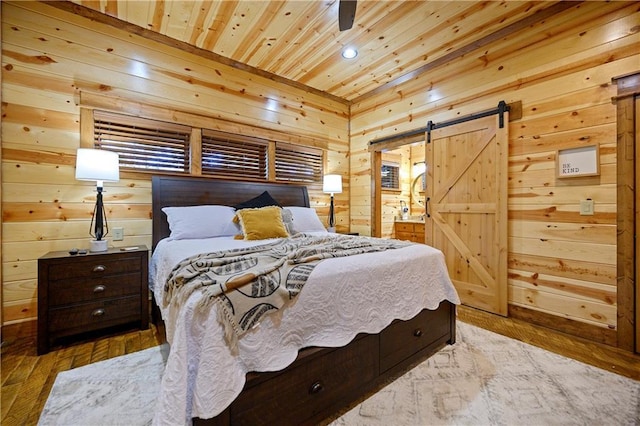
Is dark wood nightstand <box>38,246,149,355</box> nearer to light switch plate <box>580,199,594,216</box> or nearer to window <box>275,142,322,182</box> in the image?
window <box>275,142,322,182</box>

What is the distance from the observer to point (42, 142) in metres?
2.38

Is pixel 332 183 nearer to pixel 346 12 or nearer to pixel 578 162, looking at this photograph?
pixel 346 12

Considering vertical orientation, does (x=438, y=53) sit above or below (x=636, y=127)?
above

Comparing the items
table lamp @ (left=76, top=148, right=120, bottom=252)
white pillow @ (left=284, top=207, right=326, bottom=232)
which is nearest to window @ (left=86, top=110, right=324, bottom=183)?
table lamp @ (left=76, top=148, right=120, bottom=252)

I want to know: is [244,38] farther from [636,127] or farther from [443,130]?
[636,127]

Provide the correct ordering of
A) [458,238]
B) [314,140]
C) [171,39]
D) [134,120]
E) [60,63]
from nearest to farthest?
[60,63], [134,120], [171,39], [458,238], [314,140]

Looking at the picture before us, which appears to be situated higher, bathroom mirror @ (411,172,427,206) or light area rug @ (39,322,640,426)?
bathroom mirror @ (411,172,427,206)

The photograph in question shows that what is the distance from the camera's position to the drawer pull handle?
133 cm

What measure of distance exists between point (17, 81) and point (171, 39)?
1.37m

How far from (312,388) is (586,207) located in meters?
2.66

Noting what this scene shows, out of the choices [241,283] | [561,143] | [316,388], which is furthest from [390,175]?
[241,283]

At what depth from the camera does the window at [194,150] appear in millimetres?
2699

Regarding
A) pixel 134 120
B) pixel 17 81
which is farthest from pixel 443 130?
pixel 17 81

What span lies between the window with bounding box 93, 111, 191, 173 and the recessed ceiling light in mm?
1993
